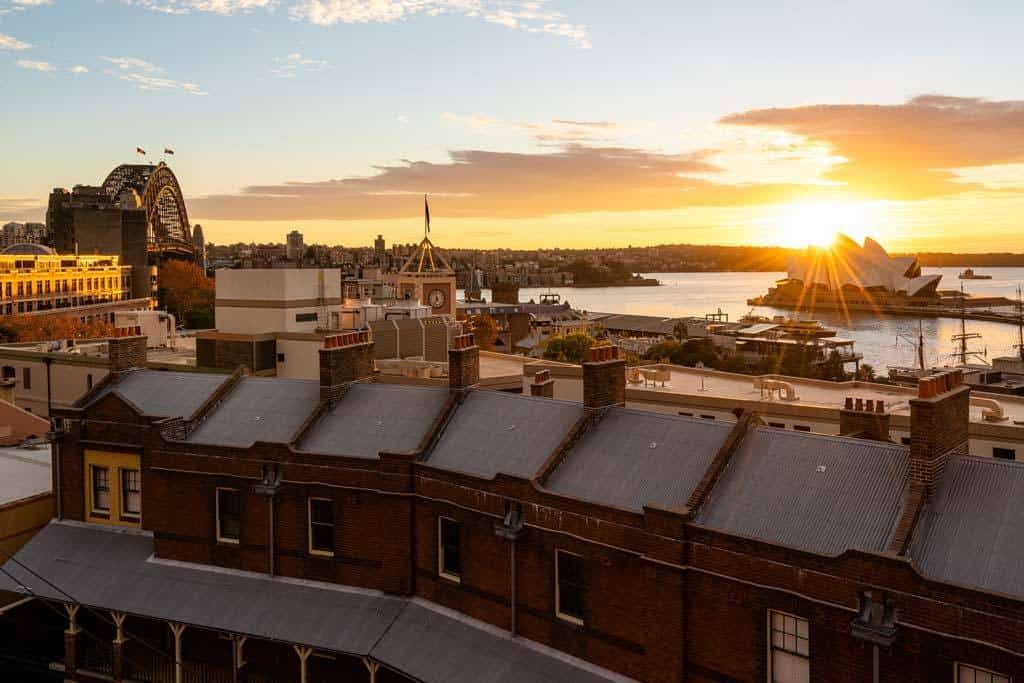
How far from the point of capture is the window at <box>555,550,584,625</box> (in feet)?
62.4

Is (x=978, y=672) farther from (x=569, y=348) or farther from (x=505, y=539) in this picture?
(x=569, y=348)

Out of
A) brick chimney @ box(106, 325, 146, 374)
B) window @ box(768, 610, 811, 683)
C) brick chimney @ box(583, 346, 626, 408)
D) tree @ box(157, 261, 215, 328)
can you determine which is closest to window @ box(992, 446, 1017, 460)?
brick chimney @ box(583, 346, 626, 408)

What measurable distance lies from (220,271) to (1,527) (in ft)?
124

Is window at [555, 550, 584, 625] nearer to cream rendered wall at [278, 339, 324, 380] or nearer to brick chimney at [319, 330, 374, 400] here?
brick chimney at [319, 330, 374, 400]

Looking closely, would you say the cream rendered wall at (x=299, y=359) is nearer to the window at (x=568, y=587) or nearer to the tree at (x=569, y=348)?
the tree at (x=569, y=348)

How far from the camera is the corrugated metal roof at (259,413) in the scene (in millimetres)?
25219

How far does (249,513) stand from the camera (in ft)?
78.1

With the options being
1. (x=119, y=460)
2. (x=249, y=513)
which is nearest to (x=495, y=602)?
(x=249, y=513)

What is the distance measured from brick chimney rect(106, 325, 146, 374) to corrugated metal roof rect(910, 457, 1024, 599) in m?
24.5

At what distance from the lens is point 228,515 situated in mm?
24312

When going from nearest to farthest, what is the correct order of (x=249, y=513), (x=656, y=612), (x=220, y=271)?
Answer: (x=656, y=612) → (x=249, y=513) → (x=220, y=271)

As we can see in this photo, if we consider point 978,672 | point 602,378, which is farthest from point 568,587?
point 978,672

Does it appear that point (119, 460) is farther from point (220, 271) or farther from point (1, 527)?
point (220, 271)

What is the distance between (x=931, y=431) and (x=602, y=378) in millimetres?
8088
